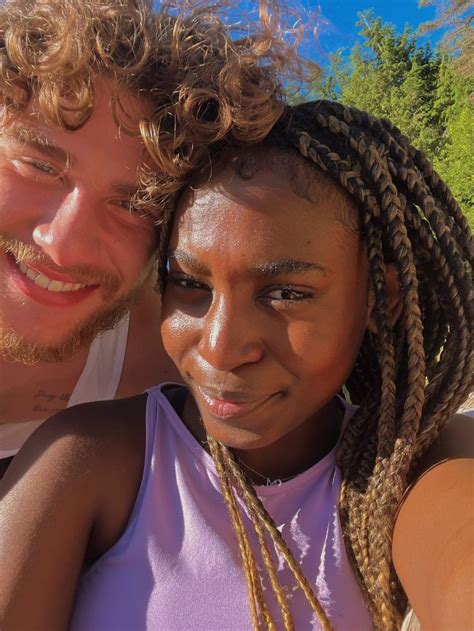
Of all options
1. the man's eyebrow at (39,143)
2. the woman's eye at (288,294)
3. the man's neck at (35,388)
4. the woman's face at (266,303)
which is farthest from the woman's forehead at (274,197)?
the man's neck at (35,388)

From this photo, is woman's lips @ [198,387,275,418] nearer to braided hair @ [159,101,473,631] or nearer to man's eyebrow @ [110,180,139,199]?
braided hair @ [159,101,473,631]

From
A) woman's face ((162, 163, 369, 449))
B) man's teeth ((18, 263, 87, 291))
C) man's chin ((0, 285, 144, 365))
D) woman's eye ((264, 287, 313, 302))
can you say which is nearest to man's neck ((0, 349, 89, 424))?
man's chin ((0, 285, 144, 365))

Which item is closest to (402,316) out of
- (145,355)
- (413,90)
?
(145,355)

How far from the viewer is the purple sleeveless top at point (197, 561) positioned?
55.7 inches

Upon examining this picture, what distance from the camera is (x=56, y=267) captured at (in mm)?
1915

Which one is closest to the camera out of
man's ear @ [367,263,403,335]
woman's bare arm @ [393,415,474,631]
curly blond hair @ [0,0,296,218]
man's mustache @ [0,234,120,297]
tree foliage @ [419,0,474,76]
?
woman's bare arm @ [393,415,474,631]

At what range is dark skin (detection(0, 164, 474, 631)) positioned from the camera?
1341 mm

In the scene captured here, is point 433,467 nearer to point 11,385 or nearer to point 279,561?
point 279,561

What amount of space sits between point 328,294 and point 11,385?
1.60 m

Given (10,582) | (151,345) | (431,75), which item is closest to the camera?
(10,582)

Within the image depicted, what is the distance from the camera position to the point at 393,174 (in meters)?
1.57

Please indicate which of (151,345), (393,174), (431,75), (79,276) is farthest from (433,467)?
(431,75)

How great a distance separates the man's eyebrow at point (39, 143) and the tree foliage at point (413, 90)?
16081 mm

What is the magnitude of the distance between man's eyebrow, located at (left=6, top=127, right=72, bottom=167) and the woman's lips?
0.82 meters
